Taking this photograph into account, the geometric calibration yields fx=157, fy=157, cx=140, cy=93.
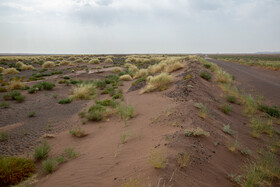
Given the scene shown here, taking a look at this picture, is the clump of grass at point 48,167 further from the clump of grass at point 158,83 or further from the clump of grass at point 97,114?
the clump of grass at point 158,83

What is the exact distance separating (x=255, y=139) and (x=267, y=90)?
912 centimetres

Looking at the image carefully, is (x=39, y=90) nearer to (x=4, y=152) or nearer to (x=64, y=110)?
(x=64, y=110)

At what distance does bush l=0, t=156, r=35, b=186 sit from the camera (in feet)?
11.2

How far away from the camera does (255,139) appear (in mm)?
5402

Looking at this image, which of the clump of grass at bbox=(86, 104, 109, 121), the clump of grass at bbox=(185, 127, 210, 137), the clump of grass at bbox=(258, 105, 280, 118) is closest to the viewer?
the clump of grass at bbox=(185, 127, 210, 137)

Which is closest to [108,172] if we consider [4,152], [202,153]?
[202,153]

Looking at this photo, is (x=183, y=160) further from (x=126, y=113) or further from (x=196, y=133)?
(x=126, y=113)

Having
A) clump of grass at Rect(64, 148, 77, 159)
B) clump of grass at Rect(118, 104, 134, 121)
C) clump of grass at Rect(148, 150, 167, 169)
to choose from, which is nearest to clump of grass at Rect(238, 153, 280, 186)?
clump of grass at Rect(148, 150, 167, 169)

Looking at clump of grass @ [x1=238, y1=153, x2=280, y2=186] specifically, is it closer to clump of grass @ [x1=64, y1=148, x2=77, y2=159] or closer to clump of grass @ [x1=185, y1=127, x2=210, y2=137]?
clump of grass @ [x1=185, y1=127, x2=210, y2=137]

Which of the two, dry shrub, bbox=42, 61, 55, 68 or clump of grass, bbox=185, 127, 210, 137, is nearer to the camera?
clump of grass, bbox=185, 127, 210, 137

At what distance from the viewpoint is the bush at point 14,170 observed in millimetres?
3428

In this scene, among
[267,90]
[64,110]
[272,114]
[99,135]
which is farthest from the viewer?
[267,90]

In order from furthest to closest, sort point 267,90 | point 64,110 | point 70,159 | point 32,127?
1. point 267,90
2. point 64,110
3. point 32,127
4. point 70,159

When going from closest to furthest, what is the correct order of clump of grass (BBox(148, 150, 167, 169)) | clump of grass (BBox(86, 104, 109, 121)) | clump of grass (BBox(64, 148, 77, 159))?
1. clump of grass (BBox(148, 150, 167, 169))
2. clump of grass (BBox(64, 148, 77, 159))
3. clump of grass (BBox(86, 104, 109, 121))
